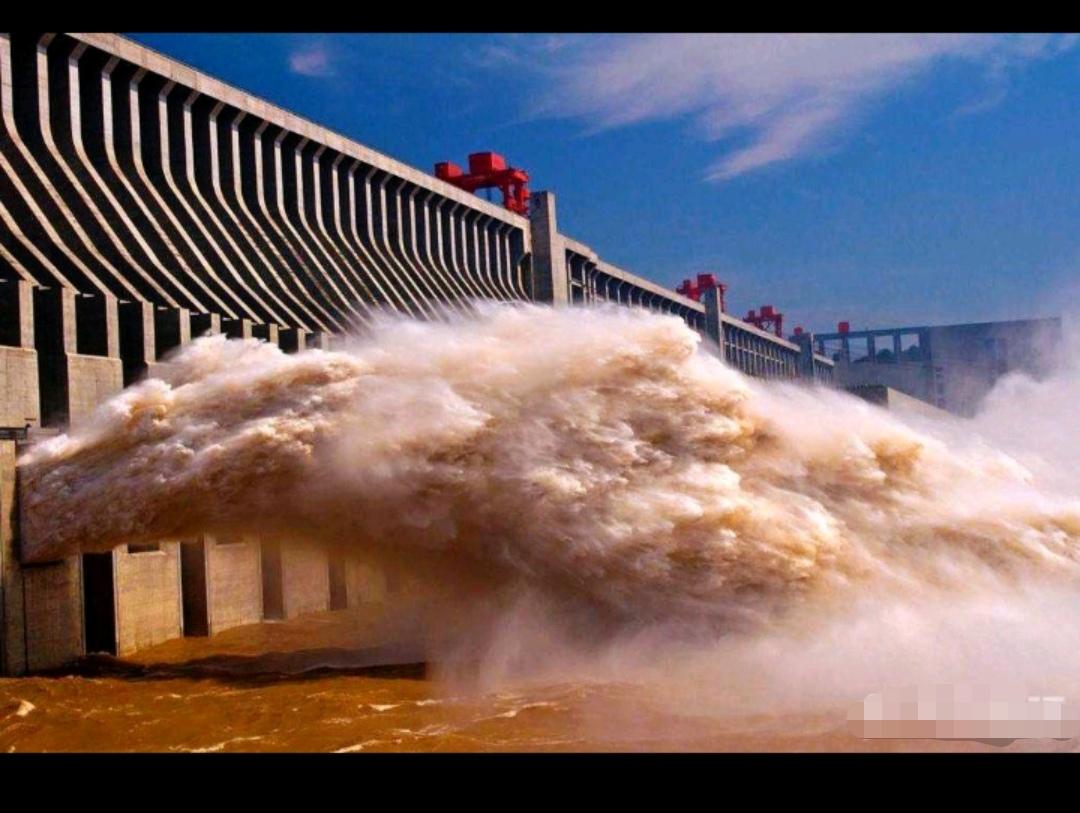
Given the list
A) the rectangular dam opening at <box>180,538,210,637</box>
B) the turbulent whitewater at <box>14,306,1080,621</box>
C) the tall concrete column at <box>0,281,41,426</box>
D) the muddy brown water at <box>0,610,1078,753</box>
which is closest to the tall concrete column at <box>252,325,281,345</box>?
the tall concrete column at <box>0,281,41,426</box>

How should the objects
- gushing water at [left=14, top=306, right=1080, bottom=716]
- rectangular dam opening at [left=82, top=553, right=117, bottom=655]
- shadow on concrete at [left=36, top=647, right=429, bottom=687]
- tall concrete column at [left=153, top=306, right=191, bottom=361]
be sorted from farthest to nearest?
tall concrete column at [left=153, top=306, right=191, bottom=361] → rectangular dam opening at [left=82, top=553, right=117, bottom=655] → shadow on concrete at [left=36, top=647, right=429, bottom=687] → gushing water at [left=14, top=306, right=1080, bottom=716]

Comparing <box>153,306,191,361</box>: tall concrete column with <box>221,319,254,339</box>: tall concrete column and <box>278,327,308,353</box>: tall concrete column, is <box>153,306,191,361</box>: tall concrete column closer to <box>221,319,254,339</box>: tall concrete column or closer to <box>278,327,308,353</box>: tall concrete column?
<box>221,319,254,339</box>: tall concrete column

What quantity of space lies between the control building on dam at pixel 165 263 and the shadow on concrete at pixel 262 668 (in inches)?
33.5

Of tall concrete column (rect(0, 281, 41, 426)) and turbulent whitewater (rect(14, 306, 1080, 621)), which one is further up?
tall concrete column (rect(0, 281, 41, 426))

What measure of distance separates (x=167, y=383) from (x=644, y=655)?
34.4 feet

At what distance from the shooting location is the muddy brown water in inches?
600

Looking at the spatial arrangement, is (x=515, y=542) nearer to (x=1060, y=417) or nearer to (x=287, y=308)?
(x=287, y=308)

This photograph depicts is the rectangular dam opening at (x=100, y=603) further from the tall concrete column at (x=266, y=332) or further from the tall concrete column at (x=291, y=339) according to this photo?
the tall concrete column at (x=291, y=339)

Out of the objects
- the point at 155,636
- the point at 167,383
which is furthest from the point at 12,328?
the point at 155,636

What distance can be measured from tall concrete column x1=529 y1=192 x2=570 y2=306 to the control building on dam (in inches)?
131

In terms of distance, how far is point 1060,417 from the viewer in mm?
54844

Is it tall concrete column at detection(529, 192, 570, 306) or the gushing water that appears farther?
tall concrete column at detection(529, 192, 570, 306)

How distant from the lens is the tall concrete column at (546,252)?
66375 mm
